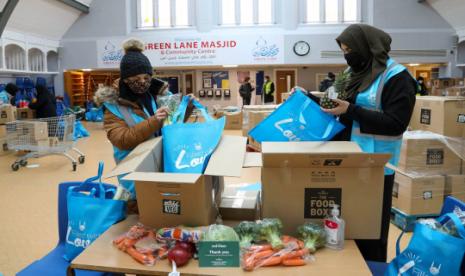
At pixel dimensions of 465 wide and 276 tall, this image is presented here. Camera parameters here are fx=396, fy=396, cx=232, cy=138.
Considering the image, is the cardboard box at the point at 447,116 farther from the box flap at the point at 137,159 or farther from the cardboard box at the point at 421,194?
the box flap at the point at 137,159

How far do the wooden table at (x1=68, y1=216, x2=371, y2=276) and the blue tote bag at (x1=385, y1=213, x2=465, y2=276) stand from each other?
0.17 meters

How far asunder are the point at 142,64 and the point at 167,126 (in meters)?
0.46

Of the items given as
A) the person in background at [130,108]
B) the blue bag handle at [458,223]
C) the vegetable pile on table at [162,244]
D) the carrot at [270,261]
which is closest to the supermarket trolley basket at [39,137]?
the person in background at [130,108]

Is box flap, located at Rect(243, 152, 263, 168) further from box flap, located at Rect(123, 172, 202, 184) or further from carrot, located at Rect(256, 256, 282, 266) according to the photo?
carrot, located at Rect(256, 256, 282, 266)

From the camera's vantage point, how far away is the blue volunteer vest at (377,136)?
71.7 inches

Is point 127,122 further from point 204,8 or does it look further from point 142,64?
point 204,8

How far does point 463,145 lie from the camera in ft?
11.7

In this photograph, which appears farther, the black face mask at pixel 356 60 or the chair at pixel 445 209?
the black face mask at pixel 356 60

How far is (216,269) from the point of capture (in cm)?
133

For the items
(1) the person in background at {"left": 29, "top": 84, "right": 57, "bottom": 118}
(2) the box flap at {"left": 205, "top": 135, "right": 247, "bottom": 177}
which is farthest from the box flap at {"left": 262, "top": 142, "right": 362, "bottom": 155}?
(1) the person in background at {"left": 29, "top": 84, "right": 57, "bottom": 118}

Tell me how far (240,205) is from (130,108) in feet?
2.64

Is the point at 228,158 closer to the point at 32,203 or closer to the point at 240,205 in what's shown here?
the point at 240,205

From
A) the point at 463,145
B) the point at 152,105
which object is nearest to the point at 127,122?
the point at 152,105

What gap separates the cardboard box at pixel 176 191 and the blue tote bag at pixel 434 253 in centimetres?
66
